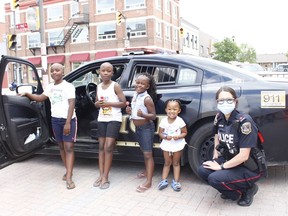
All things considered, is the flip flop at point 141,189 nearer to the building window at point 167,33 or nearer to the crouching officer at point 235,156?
the crouching officer at point 235,156

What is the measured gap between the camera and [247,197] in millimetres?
3533

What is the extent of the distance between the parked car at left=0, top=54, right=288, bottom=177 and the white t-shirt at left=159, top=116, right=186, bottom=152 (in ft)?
0.44

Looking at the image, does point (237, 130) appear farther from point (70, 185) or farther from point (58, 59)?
point (58, 59)

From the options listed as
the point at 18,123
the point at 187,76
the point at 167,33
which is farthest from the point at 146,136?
the point at 167,33

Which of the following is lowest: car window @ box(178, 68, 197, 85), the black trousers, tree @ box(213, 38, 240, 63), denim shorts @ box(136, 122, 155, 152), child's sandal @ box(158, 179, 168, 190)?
child's sandal @ box(158, 179, 168, 190)

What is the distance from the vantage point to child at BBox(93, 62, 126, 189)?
4223mm

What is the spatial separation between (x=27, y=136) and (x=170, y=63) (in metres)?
2.12

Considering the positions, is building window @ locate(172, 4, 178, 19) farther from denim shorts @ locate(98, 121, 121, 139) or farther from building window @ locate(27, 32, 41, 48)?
denim shorts @ locate(98, 121, 121, 139)

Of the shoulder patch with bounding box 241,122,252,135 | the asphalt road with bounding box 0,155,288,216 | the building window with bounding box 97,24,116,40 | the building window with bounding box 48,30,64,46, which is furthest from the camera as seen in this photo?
the building window with bounding box 48,30,64,46

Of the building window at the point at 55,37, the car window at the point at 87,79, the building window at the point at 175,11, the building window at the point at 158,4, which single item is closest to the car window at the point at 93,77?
the car window at the point at 87,79

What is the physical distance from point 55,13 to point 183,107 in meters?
36.8

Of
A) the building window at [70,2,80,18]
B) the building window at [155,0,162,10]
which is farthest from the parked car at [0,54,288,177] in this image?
the building window at [70,2,80,18]

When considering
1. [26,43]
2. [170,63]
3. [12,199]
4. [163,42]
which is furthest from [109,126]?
[26,43]

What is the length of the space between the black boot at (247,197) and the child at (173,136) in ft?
2.56
